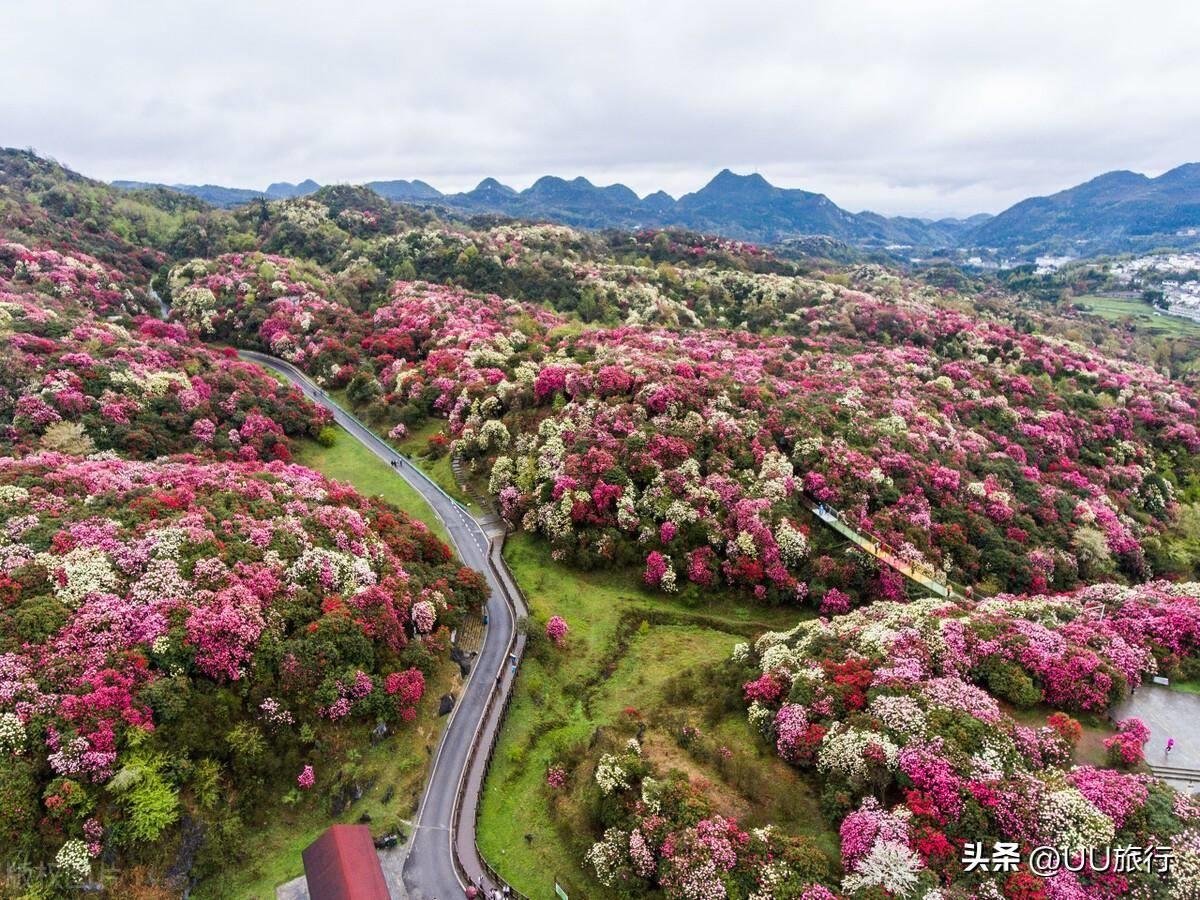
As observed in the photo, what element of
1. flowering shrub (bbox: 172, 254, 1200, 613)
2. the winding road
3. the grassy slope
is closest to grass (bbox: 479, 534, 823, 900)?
the winding road

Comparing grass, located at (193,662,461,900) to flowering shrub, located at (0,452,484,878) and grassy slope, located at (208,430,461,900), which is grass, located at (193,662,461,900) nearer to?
grassy slope, located at (208,430,461,900)

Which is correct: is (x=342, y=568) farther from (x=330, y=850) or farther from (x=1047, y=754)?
(x=1047, y=754)

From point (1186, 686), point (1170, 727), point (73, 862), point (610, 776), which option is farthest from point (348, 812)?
point (1186, 686)

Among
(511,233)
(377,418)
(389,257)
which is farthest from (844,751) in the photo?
(511,233)

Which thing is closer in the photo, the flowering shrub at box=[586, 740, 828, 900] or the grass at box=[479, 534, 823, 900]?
the flowering shrub at box=[586, 740, 828, 900]

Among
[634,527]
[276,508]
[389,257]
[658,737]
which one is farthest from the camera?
[389,257]

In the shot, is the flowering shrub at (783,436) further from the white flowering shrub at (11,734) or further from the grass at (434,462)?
the white flowering shrub at (11,734)
